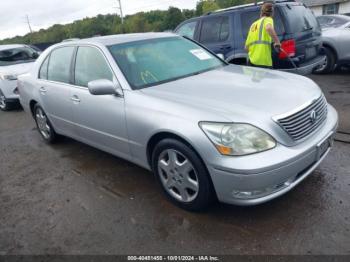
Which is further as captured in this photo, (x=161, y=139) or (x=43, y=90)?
(x=43, y=90)

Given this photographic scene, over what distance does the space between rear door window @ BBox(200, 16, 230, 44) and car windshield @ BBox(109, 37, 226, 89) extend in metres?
2.72

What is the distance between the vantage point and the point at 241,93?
300 cm

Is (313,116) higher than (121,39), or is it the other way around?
(121,39)

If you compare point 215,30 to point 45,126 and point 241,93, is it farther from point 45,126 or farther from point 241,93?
point 241,93

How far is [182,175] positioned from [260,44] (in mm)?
3311

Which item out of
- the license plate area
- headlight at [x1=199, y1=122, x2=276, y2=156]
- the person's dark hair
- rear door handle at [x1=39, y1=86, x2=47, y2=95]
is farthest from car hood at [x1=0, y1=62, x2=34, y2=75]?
the license plate area

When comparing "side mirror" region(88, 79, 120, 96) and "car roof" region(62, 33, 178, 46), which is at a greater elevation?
"car roof" region(62, 33, 178, 46)

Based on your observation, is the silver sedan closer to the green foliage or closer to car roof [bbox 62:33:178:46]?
car roof [bbox 62:33:178:46]

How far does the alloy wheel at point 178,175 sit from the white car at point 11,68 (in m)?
5.49

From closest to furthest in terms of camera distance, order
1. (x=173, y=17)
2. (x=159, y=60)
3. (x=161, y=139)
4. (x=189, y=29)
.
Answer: (x=161, y=139)
(x=159, y=60)
(x=189, y=29)
(x=173, y=17)

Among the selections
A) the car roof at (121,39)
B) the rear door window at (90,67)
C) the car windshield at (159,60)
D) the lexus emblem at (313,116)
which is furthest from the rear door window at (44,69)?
the lexus emblem at (313,116)

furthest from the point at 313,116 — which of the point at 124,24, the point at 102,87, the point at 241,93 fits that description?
the point at 124,24

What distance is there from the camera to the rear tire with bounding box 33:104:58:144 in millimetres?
5094

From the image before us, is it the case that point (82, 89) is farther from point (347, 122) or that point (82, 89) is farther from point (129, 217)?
point (347, 122)
